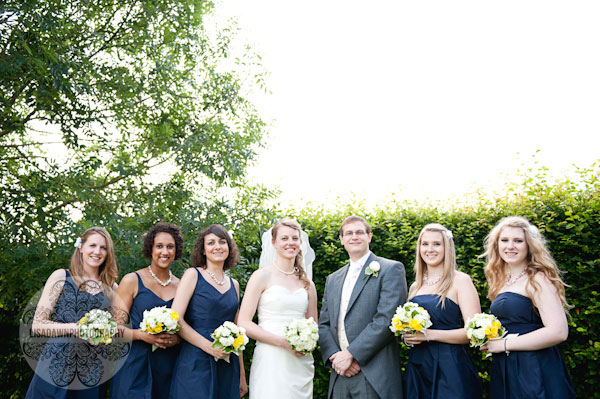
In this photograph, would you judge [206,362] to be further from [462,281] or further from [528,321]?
[528,321]

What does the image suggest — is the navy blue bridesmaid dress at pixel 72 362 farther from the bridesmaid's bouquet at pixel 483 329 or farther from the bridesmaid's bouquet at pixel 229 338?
the bridesmaid's bouquet at pixel 483 329

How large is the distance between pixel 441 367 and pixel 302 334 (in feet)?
3.90

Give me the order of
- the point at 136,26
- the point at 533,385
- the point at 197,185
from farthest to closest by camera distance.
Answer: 1. the point at 197,185
2. the point at 136,26
3. the point at 533,385

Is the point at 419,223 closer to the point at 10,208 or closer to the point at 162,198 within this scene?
the point at 162,198

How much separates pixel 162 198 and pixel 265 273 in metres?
2.38

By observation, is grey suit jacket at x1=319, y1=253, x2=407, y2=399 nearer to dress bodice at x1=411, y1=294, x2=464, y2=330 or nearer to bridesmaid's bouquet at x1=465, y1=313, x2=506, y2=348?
dress bodice at x1=411, y1=294, x2=464, y2=330

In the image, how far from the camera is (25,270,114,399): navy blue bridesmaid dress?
4.28 m

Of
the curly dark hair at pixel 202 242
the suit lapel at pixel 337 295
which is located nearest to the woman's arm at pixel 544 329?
the suit lapel at pixel 337 295

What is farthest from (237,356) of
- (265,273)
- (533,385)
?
(533,385)

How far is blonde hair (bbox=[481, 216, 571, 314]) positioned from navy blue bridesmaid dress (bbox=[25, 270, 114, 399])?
11.7 feet

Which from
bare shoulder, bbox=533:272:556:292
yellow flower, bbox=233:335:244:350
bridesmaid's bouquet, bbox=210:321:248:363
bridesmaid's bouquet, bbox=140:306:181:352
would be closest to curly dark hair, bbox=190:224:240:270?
bridesmaid's bouquet, bbox=140:306:181:352

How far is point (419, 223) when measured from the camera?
6.66 m

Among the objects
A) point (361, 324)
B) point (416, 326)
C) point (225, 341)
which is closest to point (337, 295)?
point (361, 324)

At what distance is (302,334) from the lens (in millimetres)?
4254
